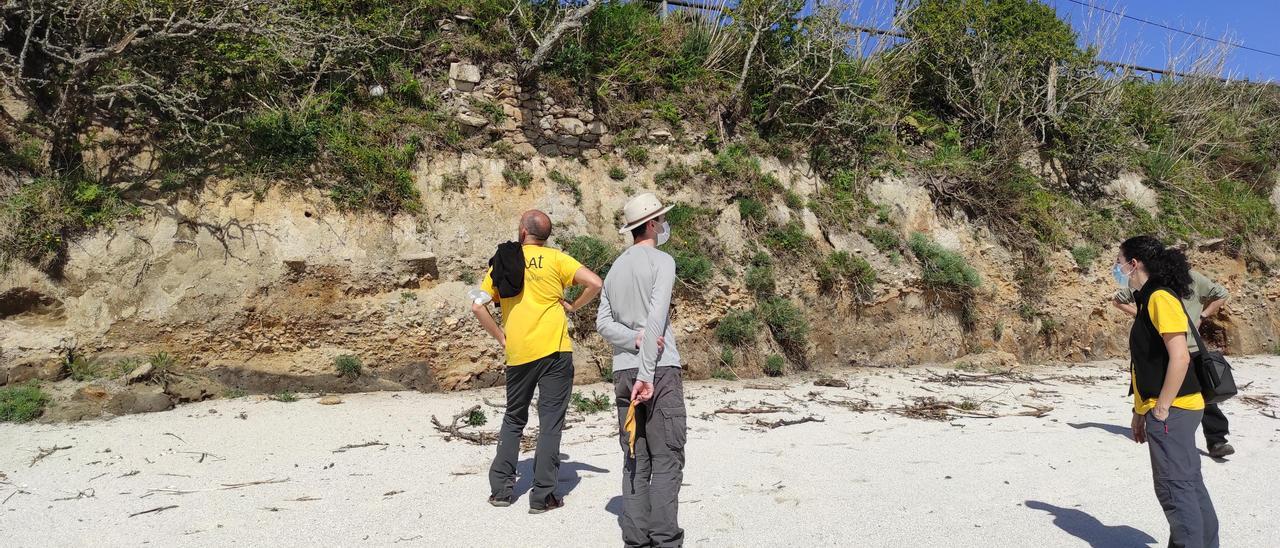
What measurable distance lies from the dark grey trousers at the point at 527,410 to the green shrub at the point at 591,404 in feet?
9.58

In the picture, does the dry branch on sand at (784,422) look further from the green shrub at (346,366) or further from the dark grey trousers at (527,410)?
the green shrub at (346,366)

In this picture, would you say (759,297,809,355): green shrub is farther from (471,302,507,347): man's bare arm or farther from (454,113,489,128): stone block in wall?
(471,302,507,347): man's bare arm

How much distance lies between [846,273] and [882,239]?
42.6 inches

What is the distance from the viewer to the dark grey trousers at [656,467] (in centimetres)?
358

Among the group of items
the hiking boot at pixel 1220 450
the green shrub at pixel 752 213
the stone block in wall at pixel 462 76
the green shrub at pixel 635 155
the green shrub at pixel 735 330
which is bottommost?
the hiking boot at pixel 1220 450

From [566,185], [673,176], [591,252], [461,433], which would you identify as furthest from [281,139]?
[673,176]

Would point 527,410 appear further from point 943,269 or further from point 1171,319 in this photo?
point 943,269

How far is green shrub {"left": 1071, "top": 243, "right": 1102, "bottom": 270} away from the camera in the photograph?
42.5 feet

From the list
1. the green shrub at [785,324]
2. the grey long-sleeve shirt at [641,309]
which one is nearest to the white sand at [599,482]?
the grey long-sleeve shirt at [641,309]

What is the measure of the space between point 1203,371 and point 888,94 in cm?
1112

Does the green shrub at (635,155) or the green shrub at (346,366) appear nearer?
the green shrub at (346,366)

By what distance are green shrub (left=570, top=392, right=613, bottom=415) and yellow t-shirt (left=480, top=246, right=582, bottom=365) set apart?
3021 mm

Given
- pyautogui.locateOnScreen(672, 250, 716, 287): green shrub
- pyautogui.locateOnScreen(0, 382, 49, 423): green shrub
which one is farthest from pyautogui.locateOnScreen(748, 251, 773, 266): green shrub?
pyautogui.locateOnScreen(0, 382, 49, 423): green shrub

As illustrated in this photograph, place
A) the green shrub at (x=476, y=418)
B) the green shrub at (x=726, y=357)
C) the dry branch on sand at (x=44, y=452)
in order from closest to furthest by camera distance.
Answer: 1. the dry branch on sand at (x=44, y=452)
2. the green shrub at (x=476, y=418)
3. the green shrub at (x=726, y=357)
